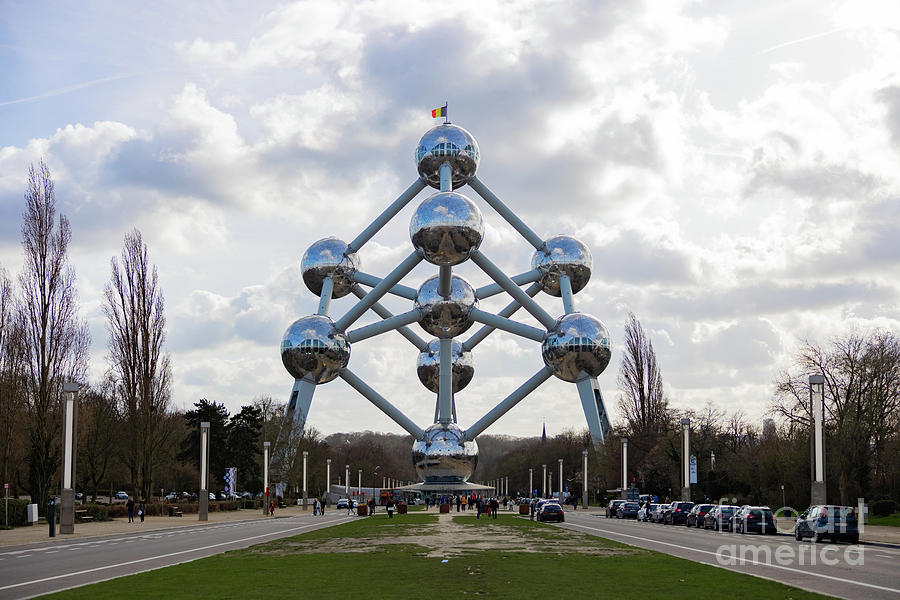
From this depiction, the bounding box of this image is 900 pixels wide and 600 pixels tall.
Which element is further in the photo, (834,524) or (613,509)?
(613,509)

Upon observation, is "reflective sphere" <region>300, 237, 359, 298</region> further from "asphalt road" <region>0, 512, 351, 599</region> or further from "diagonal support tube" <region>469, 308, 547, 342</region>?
"asphalt road" <region>0, 512, 351, 599</region>

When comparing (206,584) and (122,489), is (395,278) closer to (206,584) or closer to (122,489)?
(206,584)

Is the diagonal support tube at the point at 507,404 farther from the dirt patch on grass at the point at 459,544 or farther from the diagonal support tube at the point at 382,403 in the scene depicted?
the dirt patch on grass at the point at 459,544

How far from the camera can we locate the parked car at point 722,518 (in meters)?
34.1

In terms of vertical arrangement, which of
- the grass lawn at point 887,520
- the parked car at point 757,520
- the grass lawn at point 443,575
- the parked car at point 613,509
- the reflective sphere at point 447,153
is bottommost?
the parked car at point 613,509

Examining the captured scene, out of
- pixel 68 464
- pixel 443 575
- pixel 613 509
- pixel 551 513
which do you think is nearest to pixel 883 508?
pixel 613 509

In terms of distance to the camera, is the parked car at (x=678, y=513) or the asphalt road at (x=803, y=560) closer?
the asphalt road at (x=803, y=560)

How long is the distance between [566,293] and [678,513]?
14.4 metres

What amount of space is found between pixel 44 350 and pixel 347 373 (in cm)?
1511

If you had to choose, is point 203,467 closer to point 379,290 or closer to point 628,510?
point 379,290

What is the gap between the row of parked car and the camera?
2705 cm

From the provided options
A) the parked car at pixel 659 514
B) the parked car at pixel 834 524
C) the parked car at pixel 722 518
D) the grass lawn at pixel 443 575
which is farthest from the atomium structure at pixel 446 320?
the grass lawn at pixel 443 575

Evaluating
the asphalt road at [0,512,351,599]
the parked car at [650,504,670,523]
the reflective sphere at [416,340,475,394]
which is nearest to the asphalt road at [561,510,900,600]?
the asphalt road at [0,512,351,599]

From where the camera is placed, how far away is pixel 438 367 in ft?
174
